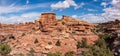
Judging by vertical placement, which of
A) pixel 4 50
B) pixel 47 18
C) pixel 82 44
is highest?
pixel 47 18

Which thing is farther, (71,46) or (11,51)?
(71,46)

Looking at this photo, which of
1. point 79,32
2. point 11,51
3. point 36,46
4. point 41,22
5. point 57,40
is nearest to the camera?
point 11,51

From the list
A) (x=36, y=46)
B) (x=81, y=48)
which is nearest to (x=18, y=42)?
(x=36, y=46)

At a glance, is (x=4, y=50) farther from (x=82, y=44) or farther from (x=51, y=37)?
(x=82, y=44)

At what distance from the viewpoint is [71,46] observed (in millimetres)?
112125

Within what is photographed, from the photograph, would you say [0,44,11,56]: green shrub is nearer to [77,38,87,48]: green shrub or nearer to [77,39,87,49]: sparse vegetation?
[77,39,87,49]: sparse vegetation

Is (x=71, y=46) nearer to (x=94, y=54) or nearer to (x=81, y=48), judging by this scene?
(x=81, y=48)

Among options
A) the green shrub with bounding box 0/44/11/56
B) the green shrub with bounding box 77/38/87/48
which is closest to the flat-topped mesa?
the green shrub with bounding box 77/38/87/48

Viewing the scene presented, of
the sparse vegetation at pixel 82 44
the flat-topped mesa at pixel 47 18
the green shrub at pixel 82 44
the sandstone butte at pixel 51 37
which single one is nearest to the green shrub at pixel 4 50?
the sandstone butte at pixel 51 37

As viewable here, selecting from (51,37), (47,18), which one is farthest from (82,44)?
(47,18)

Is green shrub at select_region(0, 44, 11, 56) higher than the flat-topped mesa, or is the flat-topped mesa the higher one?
the flat-topped mesa

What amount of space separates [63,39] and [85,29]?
19.6 m

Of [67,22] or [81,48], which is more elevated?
[67,22]

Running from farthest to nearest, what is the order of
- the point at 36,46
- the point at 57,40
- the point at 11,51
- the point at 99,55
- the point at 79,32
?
the point at 79,32
the point at 57,40
the point at 36,46
the point at 11,51
the point at 99,55
